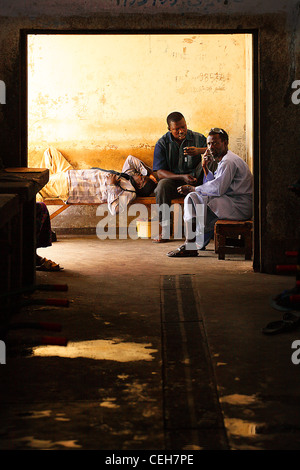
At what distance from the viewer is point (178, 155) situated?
10.4 m

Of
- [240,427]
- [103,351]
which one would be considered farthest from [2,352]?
[240,427]

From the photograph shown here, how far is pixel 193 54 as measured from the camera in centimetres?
1139

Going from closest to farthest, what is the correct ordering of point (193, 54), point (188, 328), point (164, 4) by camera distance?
point (188, 328) → point (164, 4) → point (193, 54)

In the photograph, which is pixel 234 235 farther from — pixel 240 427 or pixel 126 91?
pixel 240 427

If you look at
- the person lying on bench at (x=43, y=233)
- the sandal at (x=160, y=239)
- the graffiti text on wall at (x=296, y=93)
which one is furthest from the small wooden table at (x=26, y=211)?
the sandal at (x=160, y=239)

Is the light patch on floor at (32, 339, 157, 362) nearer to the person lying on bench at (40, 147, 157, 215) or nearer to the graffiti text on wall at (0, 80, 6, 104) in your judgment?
the graffiti text on wall at (0, 80, 6, 104)

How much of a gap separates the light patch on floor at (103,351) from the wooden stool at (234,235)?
12.8 ft

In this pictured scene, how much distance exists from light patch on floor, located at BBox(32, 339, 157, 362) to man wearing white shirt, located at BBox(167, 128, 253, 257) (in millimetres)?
4126

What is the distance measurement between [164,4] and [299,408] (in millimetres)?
4584

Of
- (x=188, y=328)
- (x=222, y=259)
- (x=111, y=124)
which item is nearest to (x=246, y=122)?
(x=111, y=124)

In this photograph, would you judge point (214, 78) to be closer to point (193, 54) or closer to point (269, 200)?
point (193, 54)

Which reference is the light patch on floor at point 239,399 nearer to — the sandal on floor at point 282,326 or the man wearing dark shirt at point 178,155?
the sandal on floor at point 282,326

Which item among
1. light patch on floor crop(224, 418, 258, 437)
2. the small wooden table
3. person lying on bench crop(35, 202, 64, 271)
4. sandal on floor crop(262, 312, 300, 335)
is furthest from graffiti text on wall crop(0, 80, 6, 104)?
light patch on floor crop(224, 418, 258, 437)

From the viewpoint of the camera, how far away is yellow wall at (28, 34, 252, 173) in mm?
11375
